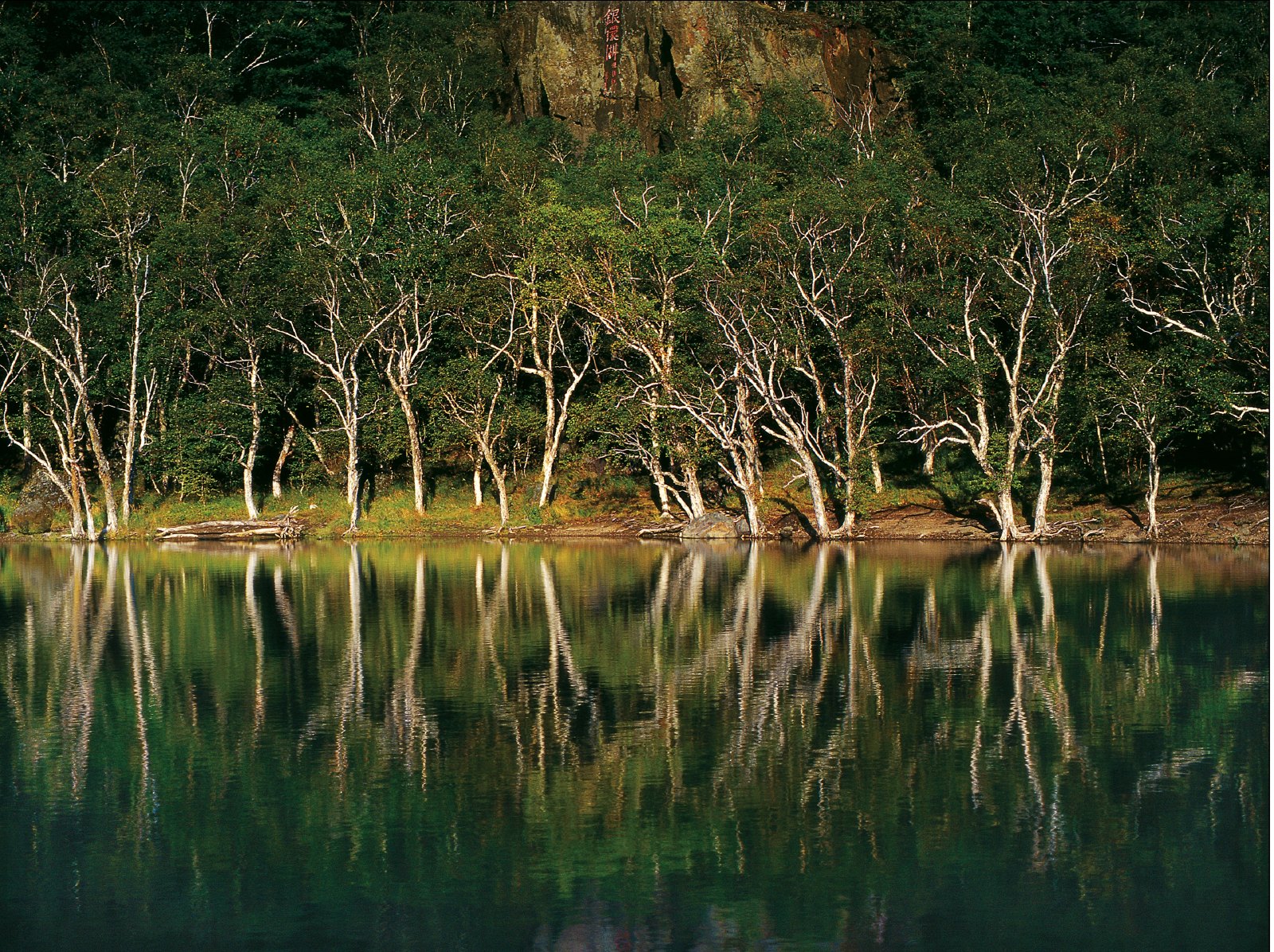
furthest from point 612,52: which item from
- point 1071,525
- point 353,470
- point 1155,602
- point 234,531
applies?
point 1155,602

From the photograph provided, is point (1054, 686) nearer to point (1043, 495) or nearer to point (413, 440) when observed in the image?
point (1043, 495)

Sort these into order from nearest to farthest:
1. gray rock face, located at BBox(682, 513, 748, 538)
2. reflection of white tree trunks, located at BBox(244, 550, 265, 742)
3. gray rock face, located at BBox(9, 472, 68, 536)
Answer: reflection of white tree trunks, located at BBox(244, 550, 265, 742)
gray rock face, located at BBox(682, 513, 748, 538)
gray rock face, located at BBox(9, 472, 68, 536)

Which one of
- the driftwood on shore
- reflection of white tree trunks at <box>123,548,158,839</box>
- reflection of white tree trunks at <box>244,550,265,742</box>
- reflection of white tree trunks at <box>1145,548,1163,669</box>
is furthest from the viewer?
the driftwood on shore

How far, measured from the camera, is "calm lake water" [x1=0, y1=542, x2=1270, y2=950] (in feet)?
47.6

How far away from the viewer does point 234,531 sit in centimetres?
6800

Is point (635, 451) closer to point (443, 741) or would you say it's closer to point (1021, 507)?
point (1021, 507)

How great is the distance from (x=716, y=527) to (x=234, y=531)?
2139cm

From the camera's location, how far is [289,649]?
31.2m

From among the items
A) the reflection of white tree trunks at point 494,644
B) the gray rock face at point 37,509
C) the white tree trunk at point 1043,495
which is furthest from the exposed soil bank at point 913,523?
the reflection of white tree trunks at point 494,644

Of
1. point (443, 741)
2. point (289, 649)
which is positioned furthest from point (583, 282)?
point (443, 741)

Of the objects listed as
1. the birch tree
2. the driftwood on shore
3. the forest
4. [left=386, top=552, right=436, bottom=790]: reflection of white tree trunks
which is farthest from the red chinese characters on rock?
[left=386, top=552, right=436, bottom=790]: reflection of white tree trunks

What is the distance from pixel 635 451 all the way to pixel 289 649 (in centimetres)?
3581

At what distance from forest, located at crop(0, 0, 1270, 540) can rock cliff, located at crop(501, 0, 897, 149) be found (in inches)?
275

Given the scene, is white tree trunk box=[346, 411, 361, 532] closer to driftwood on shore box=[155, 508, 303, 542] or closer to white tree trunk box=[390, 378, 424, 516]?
white tree trunk box=[390, 378, 424, 516]
